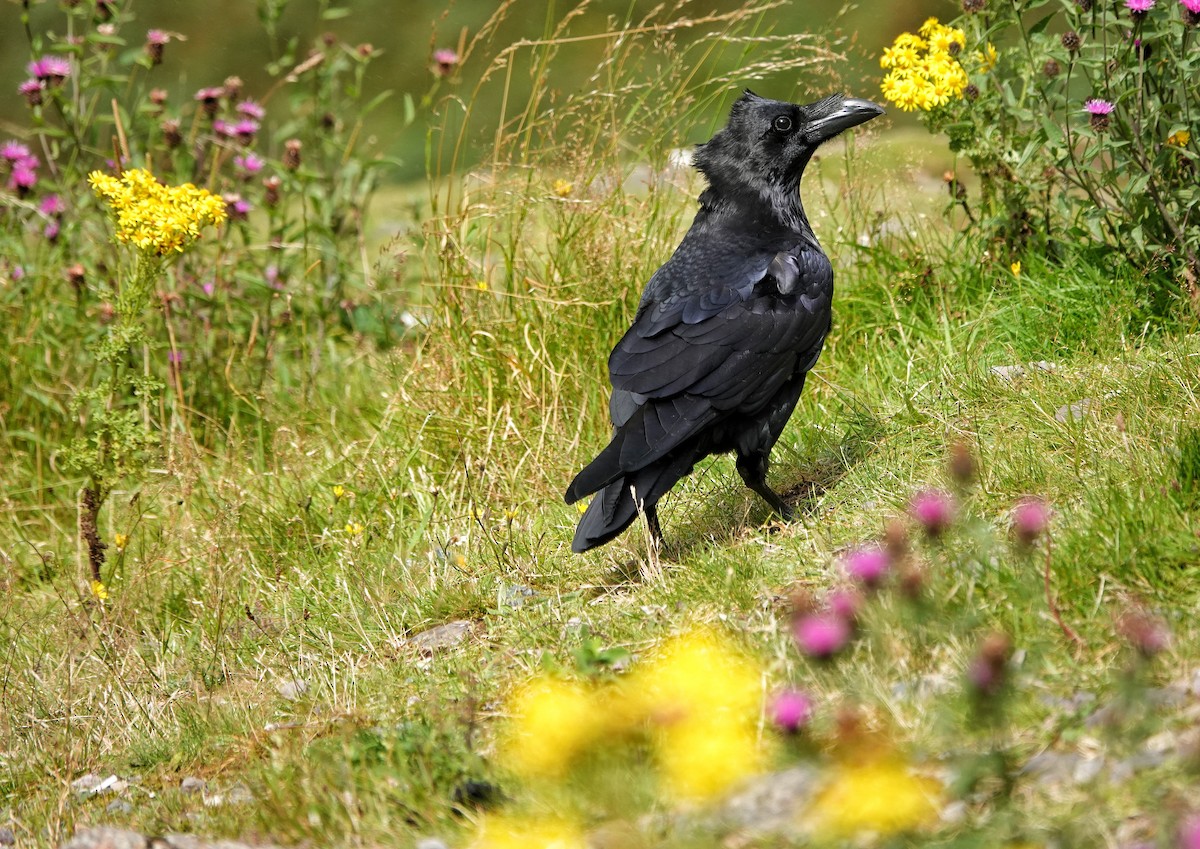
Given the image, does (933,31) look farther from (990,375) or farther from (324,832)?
(324,832)

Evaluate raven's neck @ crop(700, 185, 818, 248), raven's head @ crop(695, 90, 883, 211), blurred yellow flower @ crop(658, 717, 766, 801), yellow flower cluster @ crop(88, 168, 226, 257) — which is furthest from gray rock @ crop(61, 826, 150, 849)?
raven's head @ crop(695, 90, 883, 211)

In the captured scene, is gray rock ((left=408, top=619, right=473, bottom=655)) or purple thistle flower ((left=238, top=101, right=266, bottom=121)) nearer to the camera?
gray rock ((left=408, top=619, right=473, bottom=655))

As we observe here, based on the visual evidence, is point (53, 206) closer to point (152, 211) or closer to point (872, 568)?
point (152, 211)

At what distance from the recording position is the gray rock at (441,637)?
3510 mm

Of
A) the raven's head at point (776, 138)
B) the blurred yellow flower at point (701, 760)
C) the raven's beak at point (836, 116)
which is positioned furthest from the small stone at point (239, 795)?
the raven's beak at point (836, 116)

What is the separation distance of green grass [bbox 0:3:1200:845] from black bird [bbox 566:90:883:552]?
0.27m

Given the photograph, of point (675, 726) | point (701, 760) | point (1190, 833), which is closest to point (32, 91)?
point (675, 726)

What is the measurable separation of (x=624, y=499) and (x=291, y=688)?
3.41ft

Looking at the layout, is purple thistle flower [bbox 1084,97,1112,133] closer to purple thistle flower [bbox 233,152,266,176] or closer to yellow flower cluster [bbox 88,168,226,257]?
→ yellow flower cluster [bbox 88,168,226,257]

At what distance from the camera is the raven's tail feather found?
346cm

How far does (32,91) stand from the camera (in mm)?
5590

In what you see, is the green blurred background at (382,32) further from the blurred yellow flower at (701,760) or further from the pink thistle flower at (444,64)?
the blurred yellow flower at (701,760)

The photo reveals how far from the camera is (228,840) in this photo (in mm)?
2463

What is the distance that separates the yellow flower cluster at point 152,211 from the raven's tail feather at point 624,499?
162 centimetres
